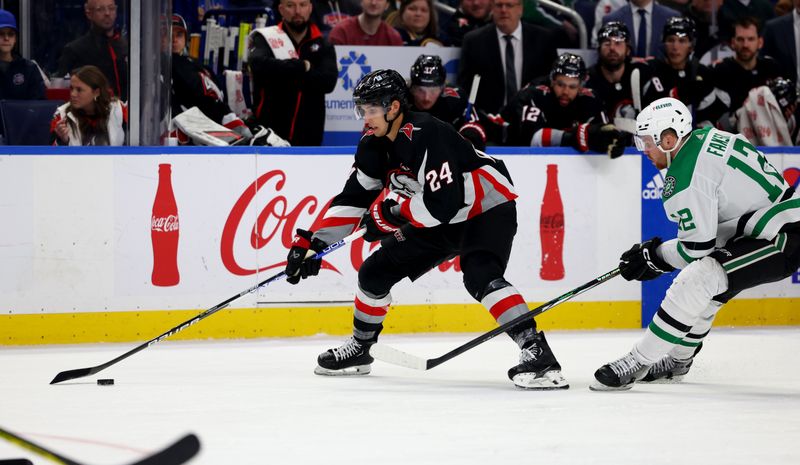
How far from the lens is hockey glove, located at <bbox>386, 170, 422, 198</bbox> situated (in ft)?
15.4

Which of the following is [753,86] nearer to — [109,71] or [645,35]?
[645,35]

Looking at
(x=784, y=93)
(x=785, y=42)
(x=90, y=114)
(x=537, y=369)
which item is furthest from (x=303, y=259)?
(x=785, y=42)

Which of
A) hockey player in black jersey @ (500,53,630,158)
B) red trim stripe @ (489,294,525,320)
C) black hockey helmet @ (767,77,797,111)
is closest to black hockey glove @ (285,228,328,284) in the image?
red trim stripe @ (489,294,525,320)

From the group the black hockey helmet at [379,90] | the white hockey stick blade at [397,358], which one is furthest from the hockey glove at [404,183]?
the white hockey stick blade at [397,358]

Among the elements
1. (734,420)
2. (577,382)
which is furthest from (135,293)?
(734,420)

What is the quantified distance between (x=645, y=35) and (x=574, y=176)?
4.89 feet

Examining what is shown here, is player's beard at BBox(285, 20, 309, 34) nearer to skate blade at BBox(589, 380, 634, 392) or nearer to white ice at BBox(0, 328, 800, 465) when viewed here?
white ice at BBox(0, 328, 800, 465)

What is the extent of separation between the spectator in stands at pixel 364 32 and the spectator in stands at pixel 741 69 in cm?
194

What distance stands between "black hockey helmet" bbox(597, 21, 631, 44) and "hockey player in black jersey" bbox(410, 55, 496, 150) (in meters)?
0.95

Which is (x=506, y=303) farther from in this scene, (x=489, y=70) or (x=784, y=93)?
(x=784, y=93)

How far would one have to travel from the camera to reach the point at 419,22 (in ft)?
23.3

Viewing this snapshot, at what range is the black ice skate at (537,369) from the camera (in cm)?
448

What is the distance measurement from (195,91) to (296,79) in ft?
1.80

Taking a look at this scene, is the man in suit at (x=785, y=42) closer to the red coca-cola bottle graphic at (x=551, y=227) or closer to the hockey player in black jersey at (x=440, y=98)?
the red coca-cola bottle graphic at (x=551, y=227)
